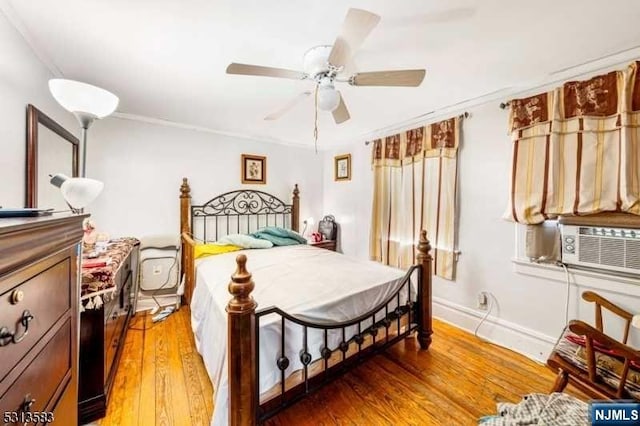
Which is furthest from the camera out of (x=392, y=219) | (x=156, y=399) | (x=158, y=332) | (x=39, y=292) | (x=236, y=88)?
(x=392, y=219)

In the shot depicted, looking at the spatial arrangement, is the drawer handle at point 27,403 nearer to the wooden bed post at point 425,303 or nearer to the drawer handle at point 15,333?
the drawer handle at point 15,333

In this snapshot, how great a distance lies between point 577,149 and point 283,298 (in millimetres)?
2307

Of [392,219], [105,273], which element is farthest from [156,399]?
[392,219]

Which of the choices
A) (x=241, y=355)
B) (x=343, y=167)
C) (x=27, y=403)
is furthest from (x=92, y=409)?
(x=343, y=167)

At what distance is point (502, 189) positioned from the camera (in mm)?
2277

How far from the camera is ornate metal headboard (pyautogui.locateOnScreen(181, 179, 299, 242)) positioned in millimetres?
3361

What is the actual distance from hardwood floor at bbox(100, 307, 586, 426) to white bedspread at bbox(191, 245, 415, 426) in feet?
0.83

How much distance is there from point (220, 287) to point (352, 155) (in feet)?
9.25

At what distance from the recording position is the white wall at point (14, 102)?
1.29m

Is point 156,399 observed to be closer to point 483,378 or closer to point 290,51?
point 483,378

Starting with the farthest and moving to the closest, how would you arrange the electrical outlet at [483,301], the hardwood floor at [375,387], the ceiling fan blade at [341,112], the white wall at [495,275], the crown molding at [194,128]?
the crown molding at [194,128] < the electrical outlet at [483,301] < the white wall at [495,275] < the ceiling fan blade at [341,112] < the hardwood floor at [375,387]

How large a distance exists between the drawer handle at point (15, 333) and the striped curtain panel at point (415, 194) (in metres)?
2.84

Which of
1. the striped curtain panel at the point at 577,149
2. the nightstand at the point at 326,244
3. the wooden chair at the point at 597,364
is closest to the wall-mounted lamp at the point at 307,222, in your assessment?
the nightstand at the point at 326,244

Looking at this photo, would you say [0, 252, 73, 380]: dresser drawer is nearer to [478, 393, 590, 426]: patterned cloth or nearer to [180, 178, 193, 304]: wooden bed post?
[478, 393, 590, 426]: patterned cloth
